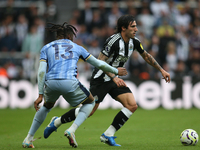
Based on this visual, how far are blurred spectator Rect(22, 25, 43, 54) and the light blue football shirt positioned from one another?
972 centimetres

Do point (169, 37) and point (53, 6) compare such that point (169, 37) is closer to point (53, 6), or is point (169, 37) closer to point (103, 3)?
point (103, 3)

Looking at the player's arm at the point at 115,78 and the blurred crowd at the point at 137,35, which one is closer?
the player's arm at the point at 115,78

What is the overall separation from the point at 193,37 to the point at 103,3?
4492mm

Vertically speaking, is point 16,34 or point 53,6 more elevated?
point 53,6

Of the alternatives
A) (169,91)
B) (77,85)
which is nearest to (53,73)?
(77,85)

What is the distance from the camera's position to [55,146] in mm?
5949

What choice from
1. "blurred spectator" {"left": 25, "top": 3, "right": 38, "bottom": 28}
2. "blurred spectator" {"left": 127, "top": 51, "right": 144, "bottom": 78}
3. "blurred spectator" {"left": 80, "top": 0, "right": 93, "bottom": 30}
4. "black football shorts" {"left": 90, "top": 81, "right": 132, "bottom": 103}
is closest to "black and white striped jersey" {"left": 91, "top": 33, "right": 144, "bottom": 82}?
"black football shorts" {"left": 90, "top": 81, "right": 132, "bottom": 103}

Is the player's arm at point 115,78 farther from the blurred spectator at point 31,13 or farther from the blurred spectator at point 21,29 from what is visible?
the blurred spectator at point 31,13

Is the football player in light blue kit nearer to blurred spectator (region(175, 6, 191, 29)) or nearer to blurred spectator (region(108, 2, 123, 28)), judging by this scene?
blurred spectator (region(108, 2, 123, 28))

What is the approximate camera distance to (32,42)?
15.4 meters

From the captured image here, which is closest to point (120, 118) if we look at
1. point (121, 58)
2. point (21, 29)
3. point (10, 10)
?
point (121, 58)

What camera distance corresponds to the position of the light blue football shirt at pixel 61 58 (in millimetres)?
5427

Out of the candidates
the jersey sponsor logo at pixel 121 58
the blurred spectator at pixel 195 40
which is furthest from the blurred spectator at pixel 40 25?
the jersey sponsor logo at pixel 121 58

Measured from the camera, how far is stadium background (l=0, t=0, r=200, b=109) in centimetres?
1398
